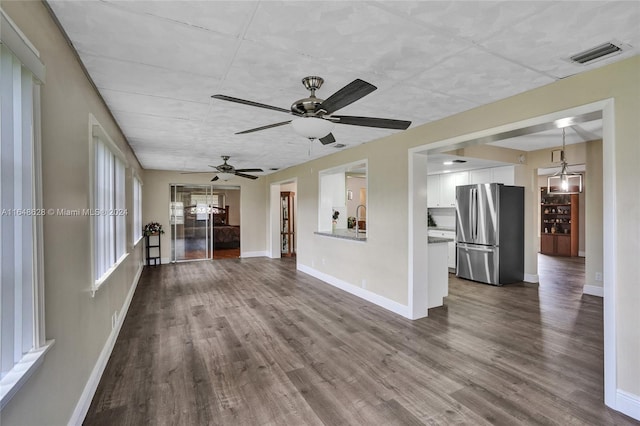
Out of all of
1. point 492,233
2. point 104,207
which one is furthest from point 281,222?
point 104,207

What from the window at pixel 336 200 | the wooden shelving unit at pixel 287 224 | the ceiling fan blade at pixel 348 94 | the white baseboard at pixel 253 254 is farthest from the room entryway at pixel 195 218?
the ceiling fan blade at pixel 348 94

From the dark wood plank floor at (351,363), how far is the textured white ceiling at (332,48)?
249 centimetres

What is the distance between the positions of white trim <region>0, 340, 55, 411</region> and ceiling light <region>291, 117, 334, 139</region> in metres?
2.04

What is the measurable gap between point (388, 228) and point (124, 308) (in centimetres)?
376

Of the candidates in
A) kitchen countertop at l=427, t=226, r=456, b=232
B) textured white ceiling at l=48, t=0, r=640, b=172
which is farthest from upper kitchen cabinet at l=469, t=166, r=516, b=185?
textured white ceiling at l=48, t=0, r=640, b=172

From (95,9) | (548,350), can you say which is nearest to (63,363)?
(95,9)

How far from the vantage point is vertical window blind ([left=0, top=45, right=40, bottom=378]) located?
1.22m

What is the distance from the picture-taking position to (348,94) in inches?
78.8

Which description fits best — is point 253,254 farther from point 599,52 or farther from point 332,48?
point 599,52

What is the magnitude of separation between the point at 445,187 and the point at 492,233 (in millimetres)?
1824

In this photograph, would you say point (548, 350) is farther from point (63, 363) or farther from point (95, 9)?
point (95, 9)

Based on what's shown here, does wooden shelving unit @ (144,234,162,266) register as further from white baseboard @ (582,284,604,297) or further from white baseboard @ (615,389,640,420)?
white baseboard @ (582,284,604,297)

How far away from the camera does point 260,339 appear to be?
336 cm

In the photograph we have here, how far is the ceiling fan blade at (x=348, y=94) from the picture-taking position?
73.3 inches
